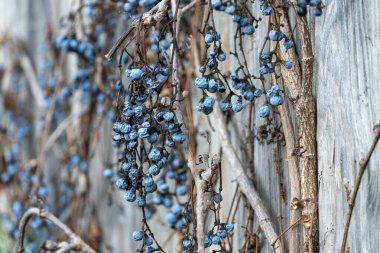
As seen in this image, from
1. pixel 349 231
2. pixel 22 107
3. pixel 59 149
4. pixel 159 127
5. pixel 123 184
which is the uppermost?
pixel 22 107

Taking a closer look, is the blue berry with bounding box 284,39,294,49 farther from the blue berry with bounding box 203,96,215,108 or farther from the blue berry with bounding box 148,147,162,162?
the blue berry with bounding box 148,147,162,162

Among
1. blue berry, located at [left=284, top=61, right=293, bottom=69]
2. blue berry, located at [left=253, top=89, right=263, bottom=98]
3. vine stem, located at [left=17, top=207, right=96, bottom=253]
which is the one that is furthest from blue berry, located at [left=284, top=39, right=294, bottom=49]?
vine stem, located at [left=17, top=207, right=96, bottom=253]

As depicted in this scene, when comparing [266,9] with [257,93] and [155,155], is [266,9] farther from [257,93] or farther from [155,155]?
[155,155]

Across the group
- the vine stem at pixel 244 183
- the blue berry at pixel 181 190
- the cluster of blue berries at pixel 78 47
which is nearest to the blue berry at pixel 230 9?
the vine stem at pixel 244 183

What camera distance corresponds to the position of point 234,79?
194 centimetres

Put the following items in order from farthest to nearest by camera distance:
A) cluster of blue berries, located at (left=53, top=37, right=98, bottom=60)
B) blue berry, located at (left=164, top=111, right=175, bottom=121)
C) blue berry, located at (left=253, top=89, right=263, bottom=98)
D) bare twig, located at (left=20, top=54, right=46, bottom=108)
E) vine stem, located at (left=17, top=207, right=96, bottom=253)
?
bare twig, located at (left=20, top=54, right=46, bottom=108), cluster of blue berries, located at (left=53, top=37, right=98, bottom=60), vine stem, located at (left=17, top=207, right=96, bottom=253), blue berry, located at (left=253, top=89, right=263, bottom=98), blue berry, located at (left=164, top=111, right=175, bottom=121)

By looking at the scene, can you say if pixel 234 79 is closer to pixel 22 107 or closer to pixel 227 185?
pixel 227 185

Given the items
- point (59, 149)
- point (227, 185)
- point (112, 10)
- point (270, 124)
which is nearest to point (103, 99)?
point (112, 10)

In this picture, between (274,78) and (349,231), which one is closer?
(349,231)

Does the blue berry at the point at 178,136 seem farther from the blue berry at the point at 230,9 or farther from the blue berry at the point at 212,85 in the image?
the blue berry at the point at 230,9

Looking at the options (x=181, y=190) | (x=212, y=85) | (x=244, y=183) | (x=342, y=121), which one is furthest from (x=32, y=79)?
(x=342, y=121)

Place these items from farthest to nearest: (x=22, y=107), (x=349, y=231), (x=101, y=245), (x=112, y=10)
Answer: (x=22, y=107) < (x=101, y=245) < (x=112, y=10) < (x=349, y=231)

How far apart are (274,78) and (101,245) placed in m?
1.68

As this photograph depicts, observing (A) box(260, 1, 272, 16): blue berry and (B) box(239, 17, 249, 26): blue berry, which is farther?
(B) box(239, 17, 249, 26): blue berry
